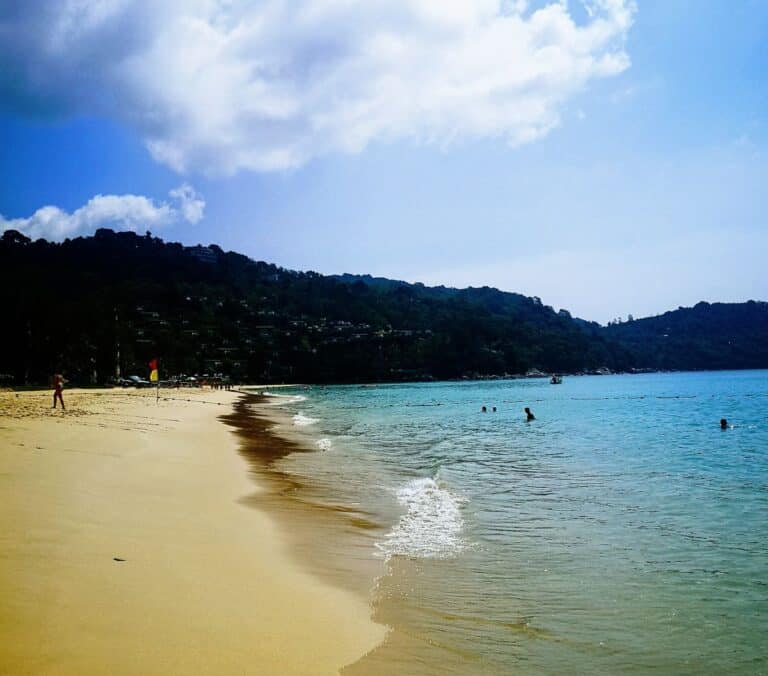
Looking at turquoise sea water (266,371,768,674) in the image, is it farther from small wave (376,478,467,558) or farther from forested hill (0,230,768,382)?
forested hill (0,230,768,382)

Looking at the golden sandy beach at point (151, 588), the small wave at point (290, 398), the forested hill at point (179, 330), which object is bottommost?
the small wave at point (290, 398)

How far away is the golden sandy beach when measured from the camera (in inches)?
165

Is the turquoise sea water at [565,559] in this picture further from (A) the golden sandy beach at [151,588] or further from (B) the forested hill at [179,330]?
(B) the forested hill at [179,330]

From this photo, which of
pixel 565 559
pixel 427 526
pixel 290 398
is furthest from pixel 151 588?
pixel 290 398

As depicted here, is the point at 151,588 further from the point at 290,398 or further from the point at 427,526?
the point at 290,398

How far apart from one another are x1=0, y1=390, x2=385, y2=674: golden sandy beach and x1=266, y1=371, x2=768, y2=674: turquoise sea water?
81 centimetres

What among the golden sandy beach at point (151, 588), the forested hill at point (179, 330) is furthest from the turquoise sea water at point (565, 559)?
the forested hill at point (179, 330)

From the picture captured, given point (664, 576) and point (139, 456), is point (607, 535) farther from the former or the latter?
point (139, 456)

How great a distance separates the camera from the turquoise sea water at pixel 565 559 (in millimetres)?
5469

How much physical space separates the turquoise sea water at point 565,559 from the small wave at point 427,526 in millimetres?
47

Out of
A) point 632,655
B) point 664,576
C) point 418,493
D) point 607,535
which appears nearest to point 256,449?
point 418,493

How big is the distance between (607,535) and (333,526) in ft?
15.9

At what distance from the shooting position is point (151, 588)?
217 inches

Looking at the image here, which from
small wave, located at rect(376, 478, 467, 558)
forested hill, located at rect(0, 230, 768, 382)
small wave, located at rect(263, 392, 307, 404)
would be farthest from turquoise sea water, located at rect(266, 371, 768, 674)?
forested hill, located at rect(0, 230, 768, 382)
